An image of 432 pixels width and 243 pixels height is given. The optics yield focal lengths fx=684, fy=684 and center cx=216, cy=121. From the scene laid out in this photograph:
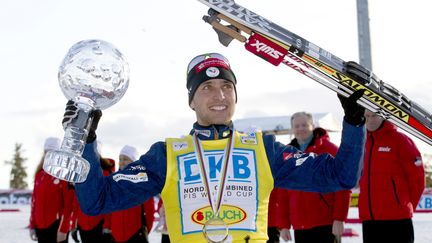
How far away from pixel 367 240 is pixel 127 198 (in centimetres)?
343

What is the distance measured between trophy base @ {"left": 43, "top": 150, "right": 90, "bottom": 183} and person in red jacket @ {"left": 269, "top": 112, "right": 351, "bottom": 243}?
4.10 meters

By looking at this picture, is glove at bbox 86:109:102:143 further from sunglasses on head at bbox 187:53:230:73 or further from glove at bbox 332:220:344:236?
glove at bbox 332:220:344:236

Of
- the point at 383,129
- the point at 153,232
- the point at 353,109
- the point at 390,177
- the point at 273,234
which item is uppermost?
the point at 383,129

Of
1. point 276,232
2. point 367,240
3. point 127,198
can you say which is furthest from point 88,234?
point 127,198

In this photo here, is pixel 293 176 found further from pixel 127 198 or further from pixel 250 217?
pixel 127 198

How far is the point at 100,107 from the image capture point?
3.00 m

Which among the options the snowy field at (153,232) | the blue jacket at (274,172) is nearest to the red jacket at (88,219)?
the snowy field at (153,232)

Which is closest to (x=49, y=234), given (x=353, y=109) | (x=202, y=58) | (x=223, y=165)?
(x=202, y=58)

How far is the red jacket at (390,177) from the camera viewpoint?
234 inches

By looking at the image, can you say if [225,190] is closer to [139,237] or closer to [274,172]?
[274,172]

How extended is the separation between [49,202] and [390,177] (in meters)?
4.58

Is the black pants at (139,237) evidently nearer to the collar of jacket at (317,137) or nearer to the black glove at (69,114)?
the collar of jacket at (317,137)

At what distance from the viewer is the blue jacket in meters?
3.11

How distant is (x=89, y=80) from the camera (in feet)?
9.68
